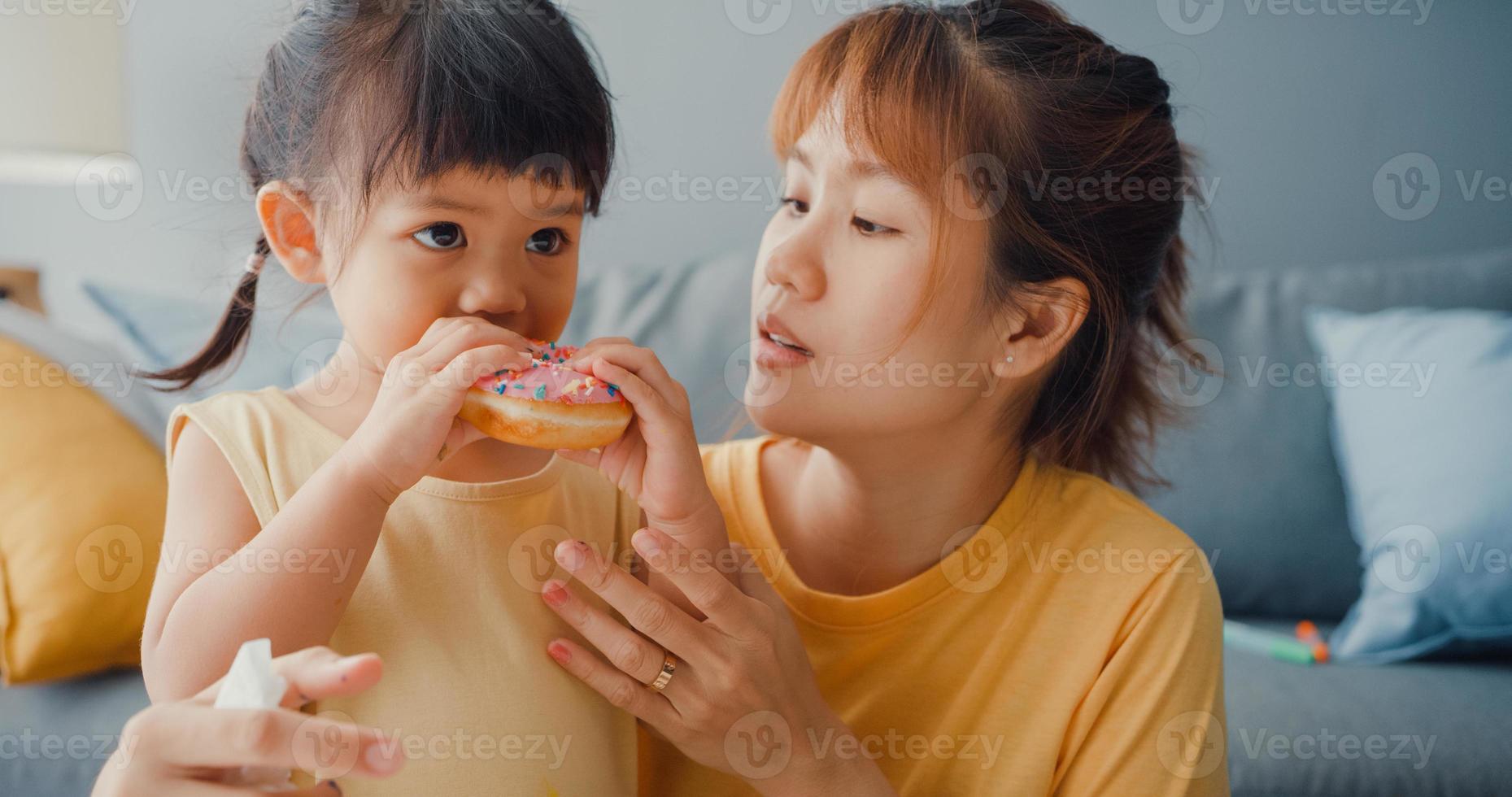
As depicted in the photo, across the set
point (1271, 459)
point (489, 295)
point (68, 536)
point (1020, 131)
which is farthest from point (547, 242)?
point (1271, 459)

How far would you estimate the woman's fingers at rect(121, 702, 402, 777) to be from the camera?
64cm

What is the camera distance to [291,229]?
1.09 m

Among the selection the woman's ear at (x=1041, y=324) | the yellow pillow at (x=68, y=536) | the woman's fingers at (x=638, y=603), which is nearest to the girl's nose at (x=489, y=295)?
the woman's fingers at (x=638, y=603)

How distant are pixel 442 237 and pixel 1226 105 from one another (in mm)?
2117

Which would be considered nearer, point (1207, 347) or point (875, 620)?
point (875, 620)

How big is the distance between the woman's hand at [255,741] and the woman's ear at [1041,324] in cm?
86

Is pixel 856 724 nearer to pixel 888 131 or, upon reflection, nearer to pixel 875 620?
pixel 875 620

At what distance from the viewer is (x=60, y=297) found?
2.85 metres

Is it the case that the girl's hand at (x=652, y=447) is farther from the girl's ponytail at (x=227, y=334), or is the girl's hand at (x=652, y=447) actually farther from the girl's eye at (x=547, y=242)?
the girl's ponytail at (x=227, y=334)

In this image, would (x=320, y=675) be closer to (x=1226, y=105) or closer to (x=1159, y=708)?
(x=1159, y=708)

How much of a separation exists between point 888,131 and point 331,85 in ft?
1.87

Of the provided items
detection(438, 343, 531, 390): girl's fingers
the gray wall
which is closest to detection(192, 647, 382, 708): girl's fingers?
detection(438, 343, 531, 390): girl's fingers

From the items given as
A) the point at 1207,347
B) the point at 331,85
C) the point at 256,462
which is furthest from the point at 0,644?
the point at 1207,347

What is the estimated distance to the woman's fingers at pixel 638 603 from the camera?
100 centimetres
